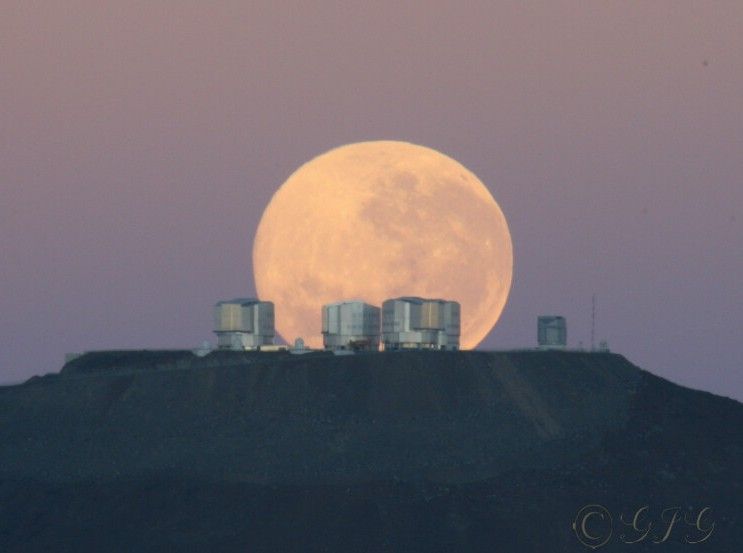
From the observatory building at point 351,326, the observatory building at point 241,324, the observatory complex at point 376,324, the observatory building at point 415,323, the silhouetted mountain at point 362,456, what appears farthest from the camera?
the observatory building at point 241,324

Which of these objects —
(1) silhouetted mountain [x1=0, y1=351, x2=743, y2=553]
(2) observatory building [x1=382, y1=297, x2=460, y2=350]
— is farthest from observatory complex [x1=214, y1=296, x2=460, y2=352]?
(1) silhouetted mountain [x1=0, y1=351, x2=743, y2=553]

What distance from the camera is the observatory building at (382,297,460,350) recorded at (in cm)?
11338

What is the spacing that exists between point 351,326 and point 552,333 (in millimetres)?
16248

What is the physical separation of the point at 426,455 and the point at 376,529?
7.77 metres

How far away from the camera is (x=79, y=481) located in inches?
4013

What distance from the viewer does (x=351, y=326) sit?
379 feet

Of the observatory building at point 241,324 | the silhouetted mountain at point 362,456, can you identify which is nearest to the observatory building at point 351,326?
the silhouetted mountain at point 362,456

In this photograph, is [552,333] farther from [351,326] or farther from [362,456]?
[362,456]

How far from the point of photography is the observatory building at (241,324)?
4729 inches

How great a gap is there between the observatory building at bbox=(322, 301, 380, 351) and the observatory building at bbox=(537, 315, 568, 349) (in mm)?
13862

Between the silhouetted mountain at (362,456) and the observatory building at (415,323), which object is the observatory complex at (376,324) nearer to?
the observatory building at (415,323)

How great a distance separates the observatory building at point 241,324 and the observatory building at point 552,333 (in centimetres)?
1819

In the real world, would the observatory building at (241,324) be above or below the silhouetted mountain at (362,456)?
above

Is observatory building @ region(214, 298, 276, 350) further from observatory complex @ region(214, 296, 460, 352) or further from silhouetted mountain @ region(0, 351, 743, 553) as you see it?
silhouetted mountain @ region(0, 351, 743, 553)
